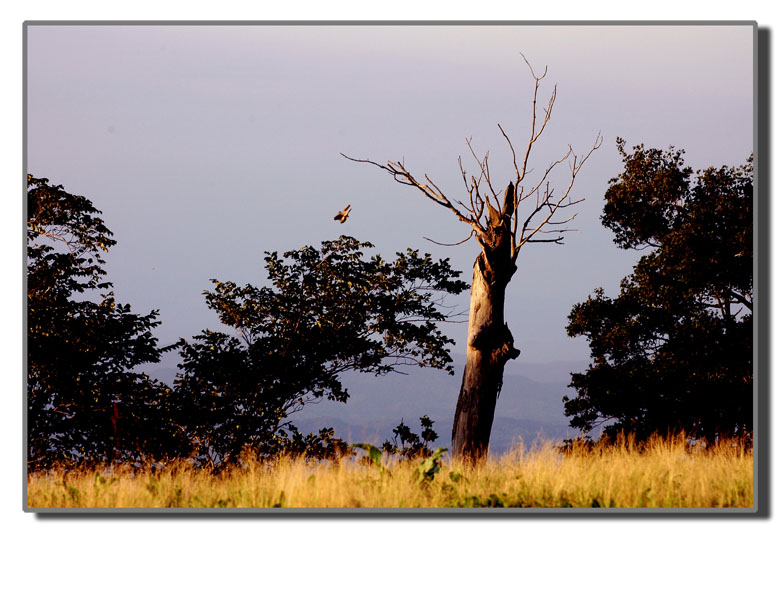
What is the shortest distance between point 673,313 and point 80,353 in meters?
8.19

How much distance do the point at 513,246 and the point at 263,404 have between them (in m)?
4.67

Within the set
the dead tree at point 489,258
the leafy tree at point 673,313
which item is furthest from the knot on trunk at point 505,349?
the leafy tree at point 673,313

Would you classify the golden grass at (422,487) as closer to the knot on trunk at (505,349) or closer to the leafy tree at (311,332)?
the knot on trunk at (505,349)

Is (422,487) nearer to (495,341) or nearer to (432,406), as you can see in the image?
(495,341)

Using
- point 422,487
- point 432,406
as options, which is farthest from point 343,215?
point 432,406

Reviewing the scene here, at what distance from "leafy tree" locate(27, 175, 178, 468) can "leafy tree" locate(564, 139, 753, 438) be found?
648 centimetres

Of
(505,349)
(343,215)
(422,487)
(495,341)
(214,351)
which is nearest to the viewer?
(422,487)

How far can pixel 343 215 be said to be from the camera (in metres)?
9.12

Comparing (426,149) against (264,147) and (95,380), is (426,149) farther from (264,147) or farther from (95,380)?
(95,380)

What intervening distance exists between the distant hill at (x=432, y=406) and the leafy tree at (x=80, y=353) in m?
0.54

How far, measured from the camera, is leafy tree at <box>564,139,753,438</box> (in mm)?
12227
